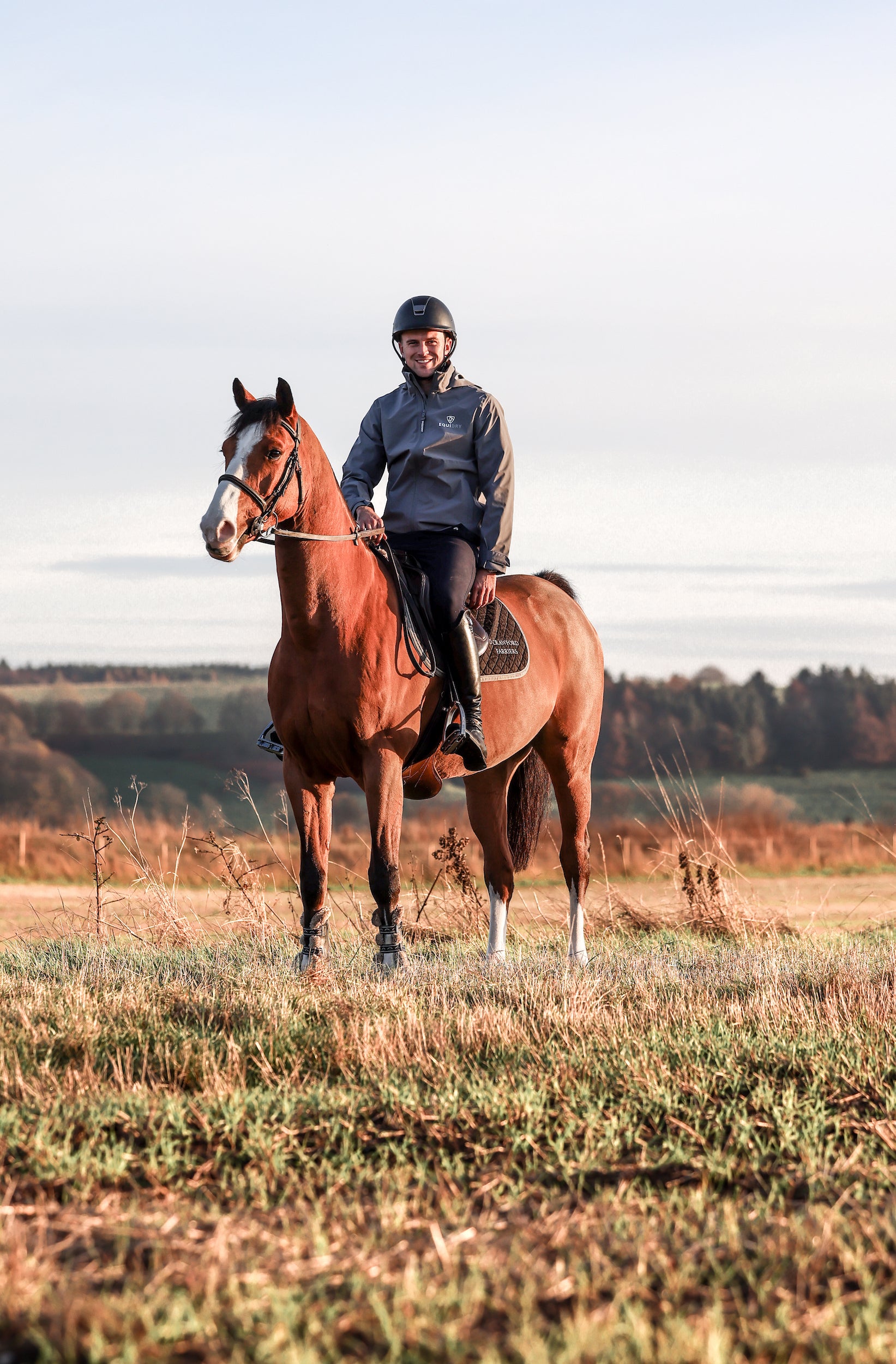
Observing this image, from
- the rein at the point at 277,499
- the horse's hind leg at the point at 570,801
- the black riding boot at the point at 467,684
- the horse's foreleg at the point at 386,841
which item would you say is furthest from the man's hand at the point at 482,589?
the horse's hind leg at the point at 570,801

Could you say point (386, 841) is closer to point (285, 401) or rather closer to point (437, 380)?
point (285, 401)

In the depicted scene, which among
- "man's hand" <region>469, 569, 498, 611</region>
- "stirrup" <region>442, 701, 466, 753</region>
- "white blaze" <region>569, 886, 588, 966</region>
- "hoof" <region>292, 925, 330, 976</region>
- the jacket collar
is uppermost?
the jacket collar

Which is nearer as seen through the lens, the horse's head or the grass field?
the grass field

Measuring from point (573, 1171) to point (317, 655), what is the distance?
130 inches

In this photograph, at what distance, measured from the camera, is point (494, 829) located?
27.5 ft

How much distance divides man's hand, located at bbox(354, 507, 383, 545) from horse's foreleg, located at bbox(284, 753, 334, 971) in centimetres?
132

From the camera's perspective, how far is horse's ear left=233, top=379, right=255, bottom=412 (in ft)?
20.4

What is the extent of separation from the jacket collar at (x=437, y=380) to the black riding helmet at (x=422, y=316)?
244 millimetres

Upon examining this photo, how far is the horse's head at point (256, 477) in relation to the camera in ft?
18.1

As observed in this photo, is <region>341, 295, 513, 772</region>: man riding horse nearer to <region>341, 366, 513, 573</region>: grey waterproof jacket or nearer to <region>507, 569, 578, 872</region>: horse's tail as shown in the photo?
<region>341, 366, 513, 573</region>: grey waterproof jacket

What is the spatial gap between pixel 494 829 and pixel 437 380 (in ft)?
10.3

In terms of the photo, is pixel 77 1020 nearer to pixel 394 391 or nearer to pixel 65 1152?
pixel 65 1152

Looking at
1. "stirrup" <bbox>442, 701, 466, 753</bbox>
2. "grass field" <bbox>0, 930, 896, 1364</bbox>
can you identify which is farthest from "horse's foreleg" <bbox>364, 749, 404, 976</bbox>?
"stirrup" <bbox>442, 701, 466, 753</bbox>

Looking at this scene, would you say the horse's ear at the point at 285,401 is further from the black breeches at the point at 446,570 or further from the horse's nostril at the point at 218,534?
the black breeches at the point at 446,570
